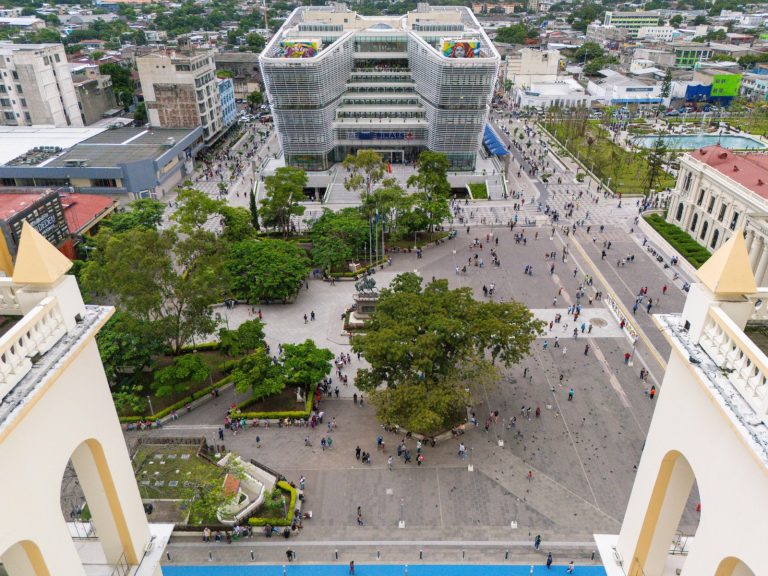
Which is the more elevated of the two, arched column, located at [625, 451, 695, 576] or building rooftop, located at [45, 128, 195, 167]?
arched column, located at [625, 451, 695, 576]

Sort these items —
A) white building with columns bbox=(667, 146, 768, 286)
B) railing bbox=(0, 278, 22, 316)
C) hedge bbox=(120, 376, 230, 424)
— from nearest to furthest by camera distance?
1. railing bbox=(0, 278, 22, 316)
2. hedge bbox=(120, 376, 230, 424)
3. white building with columns bbox=(667, 146, 768, 286)

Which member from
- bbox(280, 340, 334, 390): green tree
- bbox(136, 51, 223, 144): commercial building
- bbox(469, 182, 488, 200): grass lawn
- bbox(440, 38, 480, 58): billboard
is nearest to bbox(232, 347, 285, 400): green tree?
bbox(280, 340, 334, 390): green tree

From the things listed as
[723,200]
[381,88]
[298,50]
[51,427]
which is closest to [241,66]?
[381,88]

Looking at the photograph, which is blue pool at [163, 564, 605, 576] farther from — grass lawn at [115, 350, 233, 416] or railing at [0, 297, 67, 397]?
railing at [0, 297, 67, 397]

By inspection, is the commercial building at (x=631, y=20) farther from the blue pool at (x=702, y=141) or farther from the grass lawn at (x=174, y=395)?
the grass lawn at (x=174, y=395)

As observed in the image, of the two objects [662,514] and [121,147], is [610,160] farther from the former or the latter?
[662,514]

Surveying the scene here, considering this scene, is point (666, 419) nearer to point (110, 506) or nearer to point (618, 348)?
point (110, 506)

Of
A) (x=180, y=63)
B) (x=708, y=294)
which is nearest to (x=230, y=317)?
(x=708, y=294)

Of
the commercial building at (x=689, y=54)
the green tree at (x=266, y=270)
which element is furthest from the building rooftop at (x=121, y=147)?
the commercial building at (x=689, y=54)
